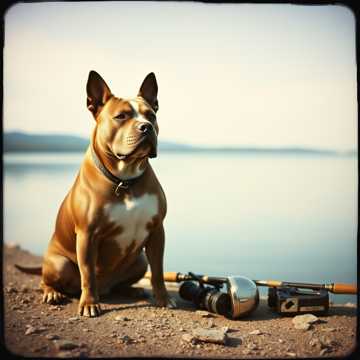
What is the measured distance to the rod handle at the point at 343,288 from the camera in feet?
10.5

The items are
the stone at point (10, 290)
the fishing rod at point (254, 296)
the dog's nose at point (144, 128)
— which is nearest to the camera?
the dog's nose at point (144, 128)

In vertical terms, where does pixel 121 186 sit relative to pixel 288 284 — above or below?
above

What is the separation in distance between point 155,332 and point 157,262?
531 millimetres

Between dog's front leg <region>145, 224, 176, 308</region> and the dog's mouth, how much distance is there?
0.53 metres

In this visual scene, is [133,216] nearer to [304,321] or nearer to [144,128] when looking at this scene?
[144,128]

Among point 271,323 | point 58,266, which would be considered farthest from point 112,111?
point 271,323

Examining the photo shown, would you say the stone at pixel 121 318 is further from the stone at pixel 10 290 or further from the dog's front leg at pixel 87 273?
the stone at pixel 10 290

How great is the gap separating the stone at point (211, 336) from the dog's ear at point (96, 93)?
1360mm

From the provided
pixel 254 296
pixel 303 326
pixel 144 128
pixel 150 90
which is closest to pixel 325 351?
pixel 303 326

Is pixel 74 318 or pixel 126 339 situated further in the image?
pixel 74 318

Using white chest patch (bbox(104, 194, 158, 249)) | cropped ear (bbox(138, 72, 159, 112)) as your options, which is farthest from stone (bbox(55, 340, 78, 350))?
cropped ear (bbox(138, 72, 159, 112))

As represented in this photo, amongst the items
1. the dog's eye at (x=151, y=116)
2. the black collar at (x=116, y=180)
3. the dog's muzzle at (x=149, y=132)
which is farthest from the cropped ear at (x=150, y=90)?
the black collar at (x=116, y=180)

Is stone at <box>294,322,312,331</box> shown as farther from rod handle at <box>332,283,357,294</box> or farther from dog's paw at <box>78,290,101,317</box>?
dog's paw at <box>78,290,101,317</box>

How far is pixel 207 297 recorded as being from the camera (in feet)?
10.4
